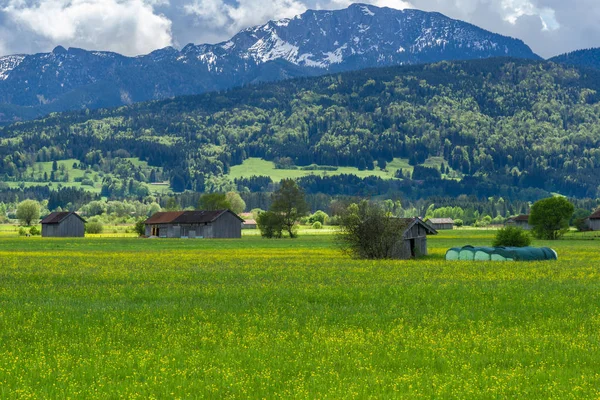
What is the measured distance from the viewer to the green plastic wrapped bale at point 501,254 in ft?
218

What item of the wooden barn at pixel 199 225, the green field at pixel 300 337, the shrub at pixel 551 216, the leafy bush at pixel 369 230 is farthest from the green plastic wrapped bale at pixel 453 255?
the wooden barn at pixel 199 225

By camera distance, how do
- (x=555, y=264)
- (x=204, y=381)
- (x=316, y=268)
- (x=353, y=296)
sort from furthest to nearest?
(x=555, y=264), (x=316, y=268), (x=353, y=296), (x=204, y=381)

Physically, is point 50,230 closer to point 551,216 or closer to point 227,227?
point 227,227

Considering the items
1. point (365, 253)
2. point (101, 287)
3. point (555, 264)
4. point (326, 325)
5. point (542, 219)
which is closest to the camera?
point (326, 325)

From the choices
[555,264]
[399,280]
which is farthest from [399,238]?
[399,280]

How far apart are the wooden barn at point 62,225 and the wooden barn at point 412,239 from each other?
310ft

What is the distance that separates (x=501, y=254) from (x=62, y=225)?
108196mm

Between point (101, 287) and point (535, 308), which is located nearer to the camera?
point (535, 308)

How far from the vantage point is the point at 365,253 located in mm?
69000

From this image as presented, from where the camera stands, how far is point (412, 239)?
76.4 metres

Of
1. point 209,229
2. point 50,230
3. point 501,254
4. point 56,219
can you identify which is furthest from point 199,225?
point 501,254

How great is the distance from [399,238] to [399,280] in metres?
25.2

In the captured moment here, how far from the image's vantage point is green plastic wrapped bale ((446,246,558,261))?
218 ft

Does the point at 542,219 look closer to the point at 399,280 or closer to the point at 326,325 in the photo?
the point at 399,280
